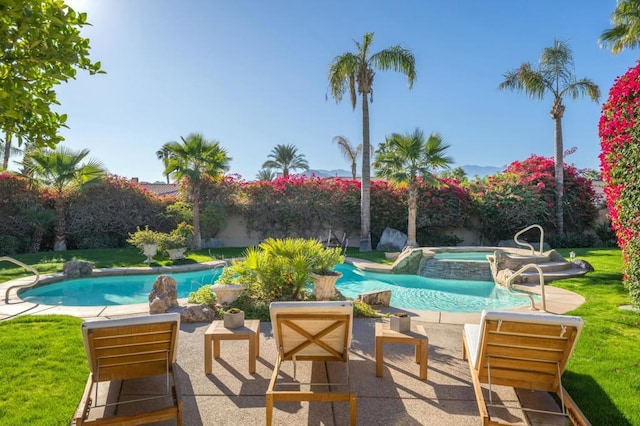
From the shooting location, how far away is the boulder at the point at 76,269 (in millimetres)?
9961

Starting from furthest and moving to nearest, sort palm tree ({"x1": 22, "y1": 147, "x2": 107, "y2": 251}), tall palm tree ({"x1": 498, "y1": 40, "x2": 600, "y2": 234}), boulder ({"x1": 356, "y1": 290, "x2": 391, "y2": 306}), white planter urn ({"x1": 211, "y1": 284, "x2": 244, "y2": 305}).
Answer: tall palm tree ({"x1": 498, "y1": 40, "x2": 600, "y2": 234}) < palm tree ({"x1": 22, "y1": 147, "x2": 107, "y2": 251}) < boulder ({"x1": 356, "y1": 290, "x2": 391, "y2": 306}) < white planter urn ({"x1": 211, "y1": 284, "x2": 244, "y2": 305})

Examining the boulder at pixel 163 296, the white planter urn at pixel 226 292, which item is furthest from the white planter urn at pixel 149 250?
the white planter urn at pixel 226 292

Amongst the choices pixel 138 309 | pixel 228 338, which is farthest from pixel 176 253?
pixel 228 338

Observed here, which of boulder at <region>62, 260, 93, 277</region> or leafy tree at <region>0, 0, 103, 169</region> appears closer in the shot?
leafy tree at <region>0, 0, 103, 169</region>

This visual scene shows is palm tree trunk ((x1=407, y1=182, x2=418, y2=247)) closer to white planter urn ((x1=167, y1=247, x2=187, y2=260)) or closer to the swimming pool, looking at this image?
the swimming pool

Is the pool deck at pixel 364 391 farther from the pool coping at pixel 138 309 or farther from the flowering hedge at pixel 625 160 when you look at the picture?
the flowering hedge at pixel 625 160

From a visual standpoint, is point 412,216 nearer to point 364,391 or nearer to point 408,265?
point 408,265

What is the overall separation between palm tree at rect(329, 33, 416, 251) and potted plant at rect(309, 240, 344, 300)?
9797mm

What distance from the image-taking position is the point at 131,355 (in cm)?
293

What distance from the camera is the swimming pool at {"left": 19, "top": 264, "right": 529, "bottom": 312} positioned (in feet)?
26.8

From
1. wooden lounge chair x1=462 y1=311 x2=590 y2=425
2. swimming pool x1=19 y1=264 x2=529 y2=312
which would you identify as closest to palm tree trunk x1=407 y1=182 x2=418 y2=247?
swimming pool x1=19 y1=264 x2=529 y2=312

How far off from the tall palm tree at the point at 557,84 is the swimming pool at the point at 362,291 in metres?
10.8

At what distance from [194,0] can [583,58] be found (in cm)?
1683

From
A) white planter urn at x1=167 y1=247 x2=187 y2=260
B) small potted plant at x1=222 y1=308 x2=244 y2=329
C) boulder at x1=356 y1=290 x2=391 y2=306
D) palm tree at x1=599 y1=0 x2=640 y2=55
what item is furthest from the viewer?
palm tree at x1=599 y1=0 x2=640 y2=55
